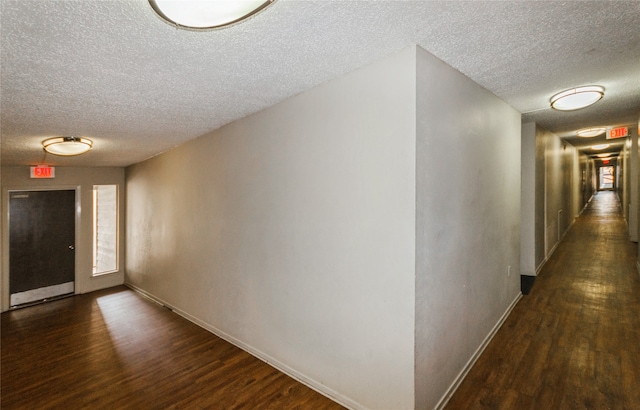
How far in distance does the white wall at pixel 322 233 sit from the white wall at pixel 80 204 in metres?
3.41

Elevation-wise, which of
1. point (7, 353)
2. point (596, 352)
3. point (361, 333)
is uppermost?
point (361, 333)

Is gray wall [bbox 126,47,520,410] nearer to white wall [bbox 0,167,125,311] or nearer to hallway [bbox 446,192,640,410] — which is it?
hallway [bbox 446,192,640,410]

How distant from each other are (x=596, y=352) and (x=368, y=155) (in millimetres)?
3097

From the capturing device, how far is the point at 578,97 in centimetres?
306

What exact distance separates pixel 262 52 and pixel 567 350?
395cm

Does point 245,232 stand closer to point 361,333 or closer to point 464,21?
point 361,333

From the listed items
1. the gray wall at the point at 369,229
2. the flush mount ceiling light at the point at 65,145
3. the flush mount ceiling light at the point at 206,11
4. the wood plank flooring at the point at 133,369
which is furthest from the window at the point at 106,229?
the flush mount ceiling light at the point at 206,11

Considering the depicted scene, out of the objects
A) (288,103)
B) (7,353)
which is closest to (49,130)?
(288,103)

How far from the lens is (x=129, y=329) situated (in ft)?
14.3

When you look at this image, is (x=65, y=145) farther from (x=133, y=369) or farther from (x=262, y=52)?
(x=262, y=52)

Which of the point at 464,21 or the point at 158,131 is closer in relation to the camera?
the point at 464,21

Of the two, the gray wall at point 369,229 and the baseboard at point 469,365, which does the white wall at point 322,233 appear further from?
the baseboard at point 469,365

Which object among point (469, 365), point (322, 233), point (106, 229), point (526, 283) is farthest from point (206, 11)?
point (106, 229)

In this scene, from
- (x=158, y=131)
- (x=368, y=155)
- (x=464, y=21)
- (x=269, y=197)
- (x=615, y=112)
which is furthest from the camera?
(x=615, y=112)
